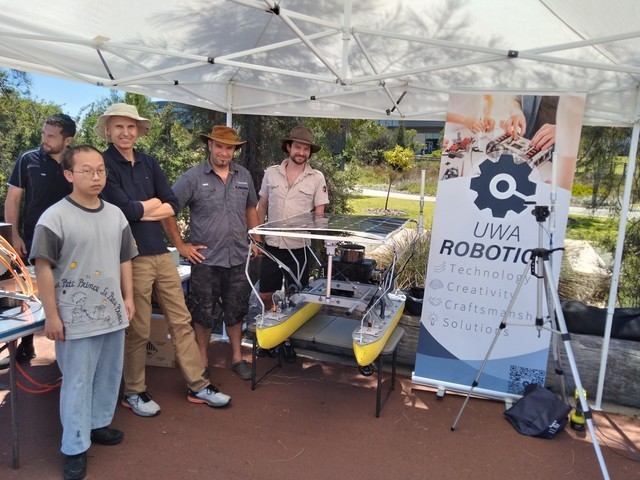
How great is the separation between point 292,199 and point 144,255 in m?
1.45

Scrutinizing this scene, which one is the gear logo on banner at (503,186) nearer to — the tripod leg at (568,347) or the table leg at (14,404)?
the tripod leg at (568,347)

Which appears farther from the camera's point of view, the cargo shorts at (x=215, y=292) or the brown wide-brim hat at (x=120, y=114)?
the cargo shorts at (x=215, y=292)

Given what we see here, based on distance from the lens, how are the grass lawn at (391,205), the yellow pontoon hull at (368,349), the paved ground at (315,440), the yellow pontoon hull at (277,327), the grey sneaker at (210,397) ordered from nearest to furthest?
1. the paved ground at (315,440)
2. the yellow pontoon hull at (368,349)
3. the yellow pontoon hull at (277,327)
4. the grey sneaker at (210,397)
5. the grass lawn at (391,205)

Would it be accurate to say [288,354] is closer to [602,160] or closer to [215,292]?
[215,292]

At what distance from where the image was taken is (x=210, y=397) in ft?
11.0

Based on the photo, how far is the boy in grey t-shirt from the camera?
2.30 metres

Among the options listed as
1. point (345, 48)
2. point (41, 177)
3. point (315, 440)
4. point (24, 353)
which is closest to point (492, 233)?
point (345, 48)

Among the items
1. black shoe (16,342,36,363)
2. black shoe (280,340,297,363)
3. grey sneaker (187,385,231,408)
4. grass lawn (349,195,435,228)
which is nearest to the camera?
grey sneaker (187,385,231,408)

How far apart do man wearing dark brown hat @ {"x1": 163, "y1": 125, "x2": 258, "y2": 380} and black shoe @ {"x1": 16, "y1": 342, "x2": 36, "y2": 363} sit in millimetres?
1492

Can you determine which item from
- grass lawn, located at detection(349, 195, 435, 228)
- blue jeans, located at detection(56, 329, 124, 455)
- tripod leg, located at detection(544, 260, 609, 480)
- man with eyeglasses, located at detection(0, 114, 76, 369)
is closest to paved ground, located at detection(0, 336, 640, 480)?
blue jeans, located at detection(56, 329, 124, 455)

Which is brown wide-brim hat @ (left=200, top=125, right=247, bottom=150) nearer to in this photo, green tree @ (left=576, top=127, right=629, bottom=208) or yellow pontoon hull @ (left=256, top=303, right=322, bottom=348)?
yellow pontoon hull @ (left=256, top=303, right=322, bottom=348)

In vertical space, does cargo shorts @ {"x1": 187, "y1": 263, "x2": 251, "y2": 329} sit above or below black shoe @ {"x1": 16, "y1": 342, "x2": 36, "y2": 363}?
above

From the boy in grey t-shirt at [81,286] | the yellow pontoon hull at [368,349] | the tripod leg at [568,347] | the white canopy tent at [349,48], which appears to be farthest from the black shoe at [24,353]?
the tripod leg at [568,347]

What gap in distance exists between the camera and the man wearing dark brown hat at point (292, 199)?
13.2 ft
